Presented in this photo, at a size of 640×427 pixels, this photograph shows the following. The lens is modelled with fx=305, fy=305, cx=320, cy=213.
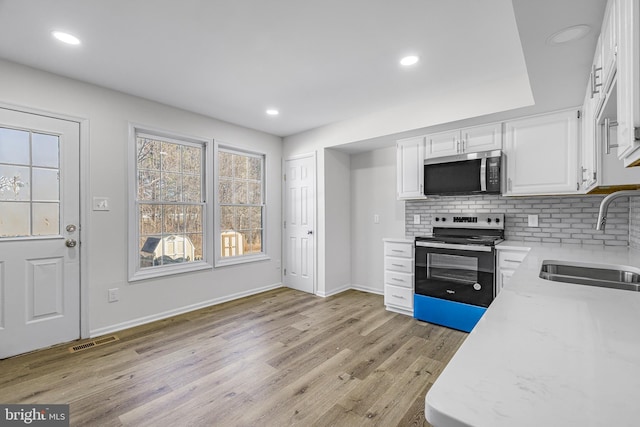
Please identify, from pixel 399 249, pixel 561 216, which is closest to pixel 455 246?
pixel 399 249

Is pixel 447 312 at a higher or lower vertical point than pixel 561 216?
lower

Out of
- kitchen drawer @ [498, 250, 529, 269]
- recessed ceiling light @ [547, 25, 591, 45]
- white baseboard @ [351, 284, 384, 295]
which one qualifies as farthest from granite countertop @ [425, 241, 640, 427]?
white baseboard @ [351, 284, 384, 295]

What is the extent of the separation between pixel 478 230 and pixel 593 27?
2.22 metres

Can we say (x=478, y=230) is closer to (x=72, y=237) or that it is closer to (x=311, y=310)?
(x=311, y=310)

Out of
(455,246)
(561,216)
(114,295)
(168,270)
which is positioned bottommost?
(114,295)

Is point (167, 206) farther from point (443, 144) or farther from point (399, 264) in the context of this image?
point (443, 144)

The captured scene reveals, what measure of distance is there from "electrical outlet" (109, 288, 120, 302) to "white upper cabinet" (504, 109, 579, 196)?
13.1 feet

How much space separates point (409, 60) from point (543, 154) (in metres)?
1.54

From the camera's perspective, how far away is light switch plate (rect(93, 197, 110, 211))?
9.62 ft

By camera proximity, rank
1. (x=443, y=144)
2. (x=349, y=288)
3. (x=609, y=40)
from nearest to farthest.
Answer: (x=609, y=40) < (x=443, y=144) < (x=349, y=288)

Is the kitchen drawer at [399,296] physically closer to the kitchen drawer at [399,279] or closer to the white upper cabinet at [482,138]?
the kitchen drawer at [399,279]

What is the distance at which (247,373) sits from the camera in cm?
225

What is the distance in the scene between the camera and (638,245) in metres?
A: 2.29

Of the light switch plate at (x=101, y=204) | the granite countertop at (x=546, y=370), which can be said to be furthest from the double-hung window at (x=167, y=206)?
the granite countertop at (x=546, y=370)
